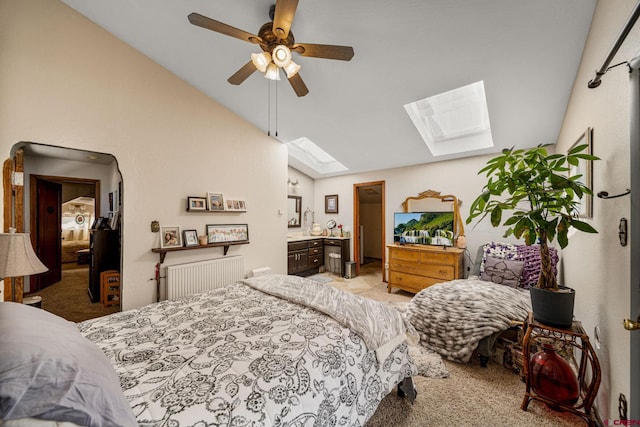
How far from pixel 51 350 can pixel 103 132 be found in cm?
237

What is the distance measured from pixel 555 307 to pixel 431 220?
103 inches

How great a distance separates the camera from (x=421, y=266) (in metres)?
3.67

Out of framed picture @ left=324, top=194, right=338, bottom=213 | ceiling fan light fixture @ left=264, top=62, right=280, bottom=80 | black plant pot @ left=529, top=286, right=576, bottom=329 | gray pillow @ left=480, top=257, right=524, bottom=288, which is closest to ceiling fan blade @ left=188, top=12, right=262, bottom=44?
ceiling fan light fixture @ left=264, top=62, right=280, bottom=80

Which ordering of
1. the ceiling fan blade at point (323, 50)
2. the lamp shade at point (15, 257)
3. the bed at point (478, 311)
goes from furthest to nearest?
the bed at point (478, 311) < the ceiling fan blade at point (323, 50) < the lamp shade at point (15, 257)

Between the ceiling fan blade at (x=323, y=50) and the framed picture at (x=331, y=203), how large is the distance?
3764 millimetres

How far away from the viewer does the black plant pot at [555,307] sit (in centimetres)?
143

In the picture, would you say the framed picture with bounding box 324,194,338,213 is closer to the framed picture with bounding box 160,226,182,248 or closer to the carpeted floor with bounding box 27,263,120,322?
the framed picture with bounding box 160,226,182,248

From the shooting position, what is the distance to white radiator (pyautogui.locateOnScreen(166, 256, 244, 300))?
266cm

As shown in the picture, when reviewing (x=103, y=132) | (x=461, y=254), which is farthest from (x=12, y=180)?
(x=461, y=254)

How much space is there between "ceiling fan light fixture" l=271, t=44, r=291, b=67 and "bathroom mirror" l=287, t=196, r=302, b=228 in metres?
3.60

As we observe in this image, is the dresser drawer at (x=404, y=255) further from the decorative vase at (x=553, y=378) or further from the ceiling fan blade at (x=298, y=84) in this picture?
the ceiling fan blade at (x=298, y=84)

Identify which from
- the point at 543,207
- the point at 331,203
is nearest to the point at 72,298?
the point at 331,203

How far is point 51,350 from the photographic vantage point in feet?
2.37

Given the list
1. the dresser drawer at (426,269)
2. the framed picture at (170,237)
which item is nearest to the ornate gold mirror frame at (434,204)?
the dresser drawer at (426,269)
